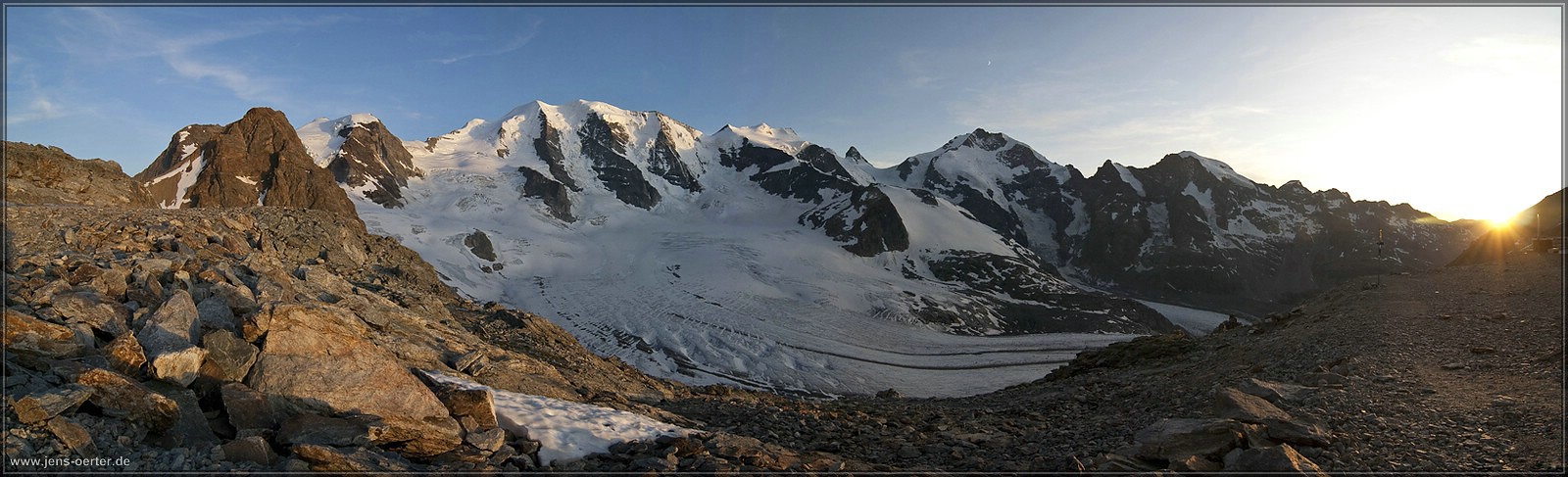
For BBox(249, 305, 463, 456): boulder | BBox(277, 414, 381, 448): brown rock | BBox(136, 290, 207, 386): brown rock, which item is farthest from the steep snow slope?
BBox(277, 414, 381, 448): brown rock

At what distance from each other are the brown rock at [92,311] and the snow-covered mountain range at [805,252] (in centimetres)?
4747

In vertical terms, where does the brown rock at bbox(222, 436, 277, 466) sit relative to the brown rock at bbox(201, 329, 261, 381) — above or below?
below

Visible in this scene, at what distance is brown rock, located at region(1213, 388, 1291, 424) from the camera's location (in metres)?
9.32

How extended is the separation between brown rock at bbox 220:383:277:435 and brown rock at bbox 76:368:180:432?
2.17ft

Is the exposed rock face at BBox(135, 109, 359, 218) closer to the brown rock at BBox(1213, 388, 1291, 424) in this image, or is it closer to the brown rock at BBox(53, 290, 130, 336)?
the brown rock at BBox(53, 290, 130, 336)

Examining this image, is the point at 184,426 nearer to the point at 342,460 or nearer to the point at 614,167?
the point at 342,460

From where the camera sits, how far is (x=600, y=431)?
1040 centimetres

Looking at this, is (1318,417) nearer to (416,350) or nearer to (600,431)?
(600,431)

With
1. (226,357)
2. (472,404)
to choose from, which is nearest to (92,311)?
(226,357)

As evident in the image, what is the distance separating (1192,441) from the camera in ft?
28.8

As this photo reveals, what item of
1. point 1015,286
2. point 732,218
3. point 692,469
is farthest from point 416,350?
point 732,218

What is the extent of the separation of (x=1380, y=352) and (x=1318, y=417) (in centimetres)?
705

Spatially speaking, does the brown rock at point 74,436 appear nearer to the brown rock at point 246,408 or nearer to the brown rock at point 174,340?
the brown rock at point 246,408

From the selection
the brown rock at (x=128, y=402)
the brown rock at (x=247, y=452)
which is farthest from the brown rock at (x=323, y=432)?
the brown rock at (x=128, y=402)
